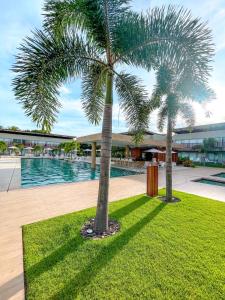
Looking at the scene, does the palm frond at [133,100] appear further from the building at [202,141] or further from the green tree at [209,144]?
the green tree at [209,144]

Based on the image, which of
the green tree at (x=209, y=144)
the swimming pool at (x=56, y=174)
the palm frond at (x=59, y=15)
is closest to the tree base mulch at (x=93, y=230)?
the palm frond at (x=59, y=15)

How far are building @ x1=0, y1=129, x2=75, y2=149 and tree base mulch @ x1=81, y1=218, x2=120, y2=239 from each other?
138ft

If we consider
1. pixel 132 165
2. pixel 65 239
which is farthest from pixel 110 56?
pixel 132 165

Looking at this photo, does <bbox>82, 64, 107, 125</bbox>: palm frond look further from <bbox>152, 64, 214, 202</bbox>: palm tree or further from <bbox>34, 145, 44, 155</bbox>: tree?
<bbox>34, 145, 44, 155</bbox>: tree

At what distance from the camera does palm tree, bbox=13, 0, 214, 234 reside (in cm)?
382

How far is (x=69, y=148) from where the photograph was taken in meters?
34.7

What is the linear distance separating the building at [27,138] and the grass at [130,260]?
42708 millimetres

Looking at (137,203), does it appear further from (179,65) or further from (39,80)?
(39,80)

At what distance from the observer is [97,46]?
480 centimetres

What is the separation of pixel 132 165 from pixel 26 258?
1942 centimetres

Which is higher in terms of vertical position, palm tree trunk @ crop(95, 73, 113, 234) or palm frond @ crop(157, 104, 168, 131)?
palm frond @ crop(157, 104, 168, 131)

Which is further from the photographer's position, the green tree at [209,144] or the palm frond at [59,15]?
the green tree at [209,144]

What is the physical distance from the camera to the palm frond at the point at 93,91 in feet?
18.1

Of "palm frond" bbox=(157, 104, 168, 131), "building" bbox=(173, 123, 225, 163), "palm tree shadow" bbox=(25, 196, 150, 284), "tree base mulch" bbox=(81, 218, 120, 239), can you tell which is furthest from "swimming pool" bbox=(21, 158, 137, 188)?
"building" bbox=(173, 123, 225, 163)
